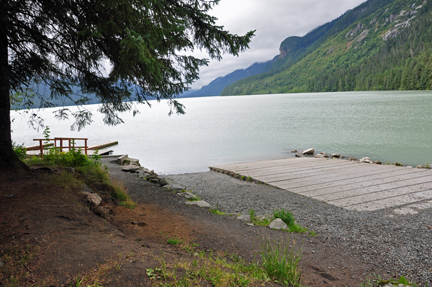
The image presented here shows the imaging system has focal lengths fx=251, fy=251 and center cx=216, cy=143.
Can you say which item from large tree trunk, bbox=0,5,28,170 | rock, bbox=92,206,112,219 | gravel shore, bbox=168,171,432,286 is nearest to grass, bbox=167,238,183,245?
rock, bbox=92,206,112,219

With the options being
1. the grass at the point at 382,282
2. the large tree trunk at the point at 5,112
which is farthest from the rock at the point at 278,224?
the large tree trunk at the point at 5,112

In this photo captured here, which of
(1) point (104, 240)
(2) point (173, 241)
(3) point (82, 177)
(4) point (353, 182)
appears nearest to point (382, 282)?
(2) point (173, 241)

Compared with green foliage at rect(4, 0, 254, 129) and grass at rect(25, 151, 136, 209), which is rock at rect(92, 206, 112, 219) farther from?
green foliage at rect(4, 0, 254, 129)

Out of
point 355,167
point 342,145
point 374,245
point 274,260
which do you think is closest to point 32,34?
point 274,260

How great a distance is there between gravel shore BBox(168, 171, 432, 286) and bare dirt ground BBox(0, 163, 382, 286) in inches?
16.2

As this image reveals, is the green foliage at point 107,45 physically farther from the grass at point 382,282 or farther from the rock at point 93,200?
the grass at point 382,282

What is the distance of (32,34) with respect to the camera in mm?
5617

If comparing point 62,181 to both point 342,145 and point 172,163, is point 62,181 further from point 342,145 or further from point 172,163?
point 342,145

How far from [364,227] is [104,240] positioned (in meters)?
5.16

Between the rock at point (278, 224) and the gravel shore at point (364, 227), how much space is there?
67 centimetres

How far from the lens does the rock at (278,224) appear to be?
17.5 feet

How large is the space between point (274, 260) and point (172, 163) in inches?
633

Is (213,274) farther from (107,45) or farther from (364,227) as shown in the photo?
(107,45)

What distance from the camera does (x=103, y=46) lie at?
19.9 feet
